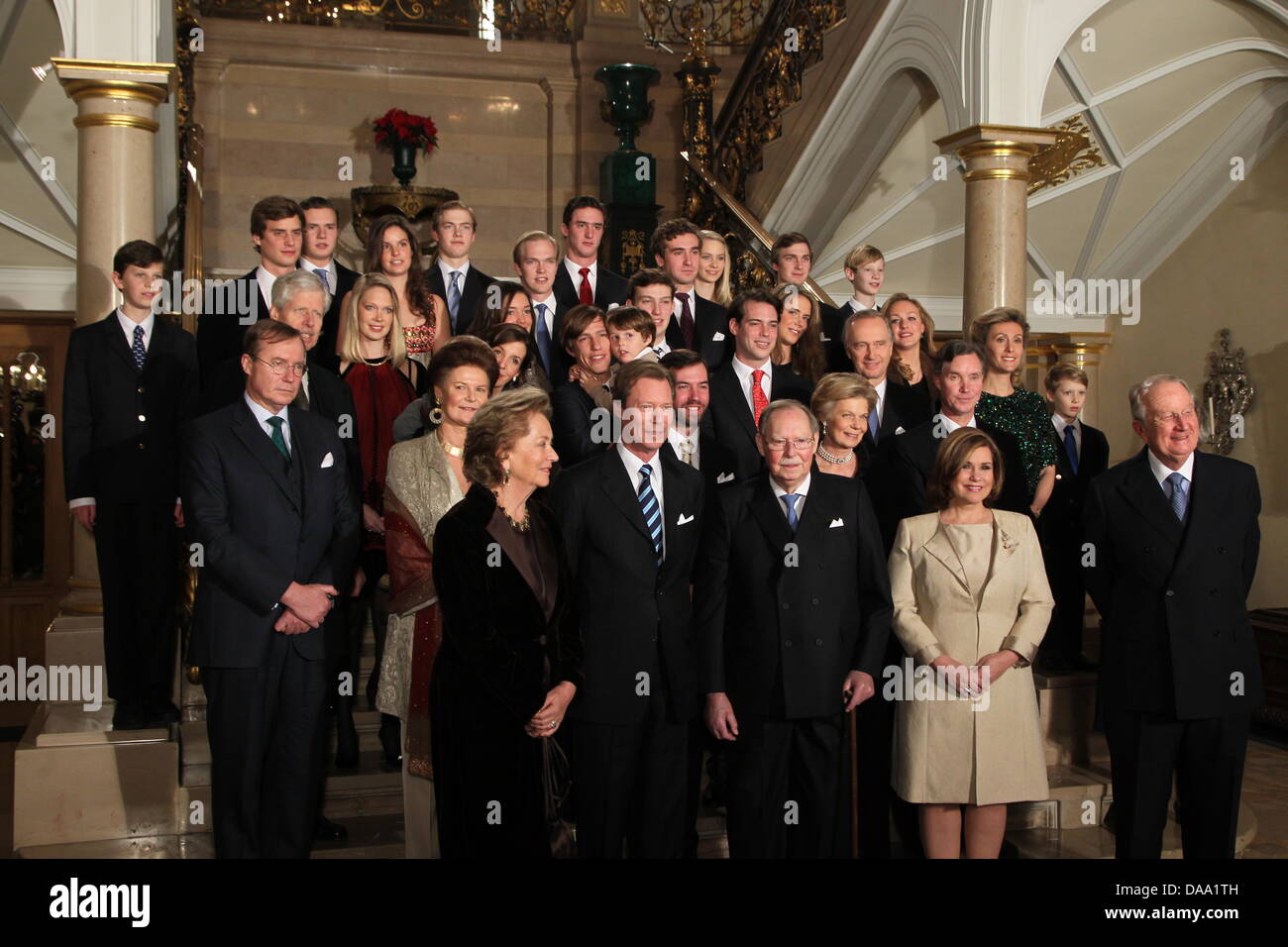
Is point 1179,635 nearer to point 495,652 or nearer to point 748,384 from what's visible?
point 748,384

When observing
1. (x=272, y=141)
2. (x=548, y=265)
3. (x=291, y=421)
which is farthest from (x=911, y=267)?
(x=291, y=421)

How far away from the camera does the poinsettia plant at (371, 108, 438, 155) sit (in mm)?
8953

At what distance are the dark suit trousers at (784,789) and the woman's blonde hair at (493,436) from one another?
3.62ft

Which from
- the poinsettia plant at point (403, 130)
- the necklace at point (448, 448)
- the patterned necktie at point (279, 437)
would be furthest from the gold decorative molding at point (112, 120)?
the poinsettia plant at point (403, 130)

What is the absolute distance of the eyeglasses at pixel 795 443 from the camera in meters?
3.67

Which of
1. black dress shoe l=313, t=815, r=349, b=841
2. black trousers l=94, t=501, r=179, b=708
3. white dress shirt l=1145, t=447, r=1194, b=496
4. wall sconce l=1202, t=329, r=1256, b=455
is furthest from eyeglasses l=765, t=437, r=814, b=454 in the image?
wall sconce l=1202, t=329, r=1256, b=455

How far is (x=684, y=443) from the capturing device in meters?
4.23

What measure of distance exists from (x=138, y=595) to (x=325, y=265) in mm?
1568

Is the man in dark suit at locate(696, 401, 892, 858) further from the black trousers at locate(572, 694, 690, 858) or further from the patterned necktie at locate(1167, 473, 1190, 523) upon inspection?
the patterned necktie at locate(1167, 473, 1190, 523)

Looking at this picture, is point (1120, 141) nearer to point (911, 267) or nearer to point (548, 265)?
point (911, 267)

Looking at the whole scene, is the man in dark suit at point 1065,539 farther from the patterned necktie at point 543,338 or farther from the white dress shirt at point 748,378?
the patterned necktie at point 543,338

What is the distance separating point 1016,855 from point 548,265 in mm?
2842

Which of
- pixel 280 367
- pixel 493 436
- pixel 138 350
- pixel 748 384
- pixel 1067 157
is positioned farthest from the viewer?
pixel 1067 157

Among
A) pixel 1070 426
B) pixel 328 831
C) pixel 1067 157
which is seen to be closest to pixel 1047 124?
pixel 1067 157
